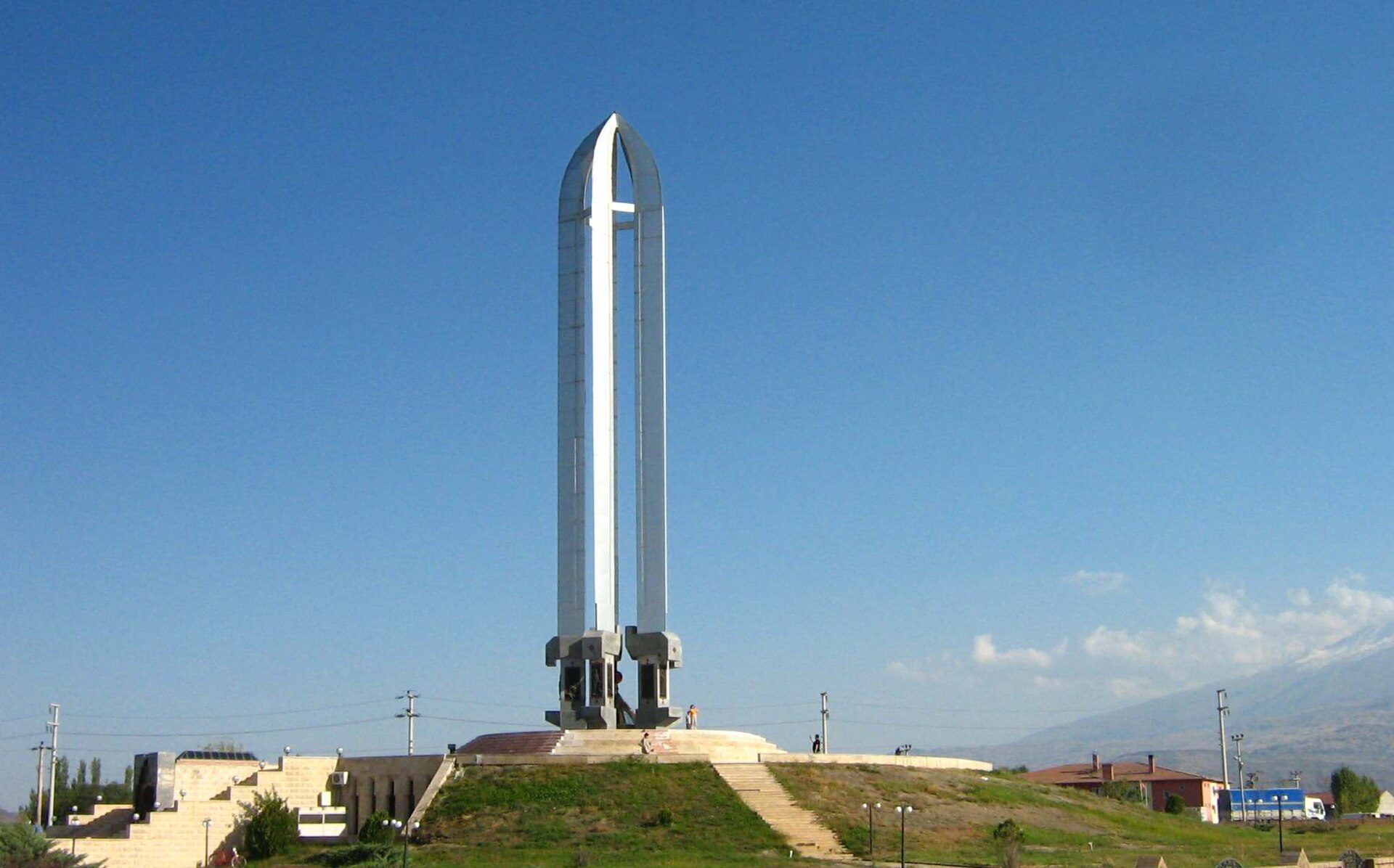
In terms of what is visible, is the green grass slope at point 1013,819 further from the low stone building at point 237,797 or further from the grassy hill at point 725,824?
the low stone building at point 237,797

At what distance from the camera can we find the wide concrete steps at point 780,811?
126ft

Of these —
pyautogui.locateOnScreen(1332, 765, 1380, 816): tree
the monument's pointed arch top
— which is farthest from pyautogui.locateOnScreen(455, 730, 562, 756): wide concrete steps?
pyautogui.locateOnScreen(1332, 765, 1380, 816): tree

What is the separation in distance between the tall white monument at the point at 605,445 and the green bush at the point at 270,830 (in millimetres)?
8800

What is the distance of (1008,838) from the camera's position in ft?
130

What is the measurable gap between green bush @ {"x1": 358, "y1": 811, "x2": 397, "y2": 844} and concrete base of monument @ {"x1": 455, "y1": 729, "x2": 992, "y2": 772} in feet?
13.8

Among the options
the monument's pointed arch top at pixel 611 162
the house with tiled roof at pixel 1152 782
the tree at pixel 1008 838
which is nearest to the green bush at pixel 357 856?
the tree at pixel 1008 838

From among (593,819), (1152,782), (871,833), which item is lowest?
(1152,782)

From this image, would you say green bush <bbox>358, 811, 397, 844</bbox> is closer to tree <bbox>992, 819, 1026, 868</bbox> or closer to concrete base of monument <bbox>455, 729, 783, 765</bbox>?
concrete base of monument <bbox>455, 729, 783, 765</bbox>

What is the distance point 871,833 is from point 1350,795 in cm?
6824

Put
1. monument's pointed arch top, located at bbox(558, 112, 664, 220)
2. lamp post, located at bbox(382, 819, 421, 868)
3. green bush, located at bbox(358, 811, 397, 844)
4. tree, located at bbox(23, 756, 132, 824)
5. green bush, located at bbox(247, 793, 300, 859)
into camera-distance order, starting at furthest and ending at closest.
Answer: tree, located at bbox(23, 756, 132, 824), monument's pointed arch top, located at bbox(558, 112, 664, 220), green bush, located at bbox(247, 793, 300, 859), green bush, located at bbox(358, 811, 397, 844), lamp post, located at bbox(382, 819, 421, 868)

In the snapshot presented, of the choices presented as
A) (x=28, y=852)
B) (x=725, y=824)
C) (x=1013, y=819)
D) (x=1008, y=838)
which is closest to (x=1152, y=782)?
(x=1013, y=819)

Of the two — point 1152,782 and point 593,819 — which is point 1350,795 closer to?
point 1152,782

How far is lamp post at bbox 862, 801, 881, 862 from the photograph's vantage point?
37812 millimetres

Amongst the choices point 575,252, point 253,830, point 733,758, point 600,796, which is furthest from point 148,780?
point 575,252
